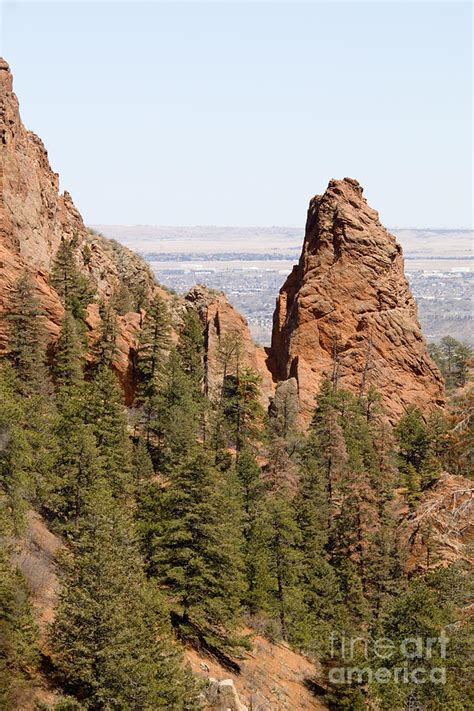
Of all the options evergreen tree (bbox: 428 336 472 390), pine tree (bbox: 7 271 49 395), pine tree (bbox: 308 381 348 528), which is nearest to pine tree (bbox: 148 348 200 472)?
pine tree (bbox: 7 271 49 395)

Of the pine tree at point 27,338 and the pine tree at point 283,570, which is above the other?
the pine tree at point 27,338

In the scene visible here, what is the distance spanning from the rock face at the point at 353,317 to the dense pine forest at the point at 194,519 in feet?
12.8

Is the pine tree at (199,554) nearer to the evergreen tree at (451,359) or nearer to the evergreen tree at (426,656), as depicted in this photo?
the evergreen tree at (426,656)

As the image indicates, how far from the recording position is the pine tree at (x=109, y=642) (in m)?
26.2

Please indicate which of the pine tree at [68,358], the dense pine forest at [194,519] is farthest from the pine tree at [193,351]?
the pine tree at [68,358]

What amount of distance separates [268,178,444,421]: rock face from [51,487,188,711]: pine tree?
53.3 meters

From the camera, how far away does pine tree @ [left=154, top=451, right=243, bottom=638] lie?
126 ft

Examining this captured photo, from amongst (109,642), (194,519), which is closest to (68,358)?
(194,519)

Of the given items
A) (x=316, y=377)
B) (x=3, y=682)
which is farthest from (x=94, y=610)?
(x=316, y=377)

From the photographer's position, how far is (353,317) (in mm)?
85500

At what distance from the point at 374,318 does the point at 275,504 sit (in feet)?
134

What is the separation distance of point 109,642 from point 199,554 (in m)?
13.1

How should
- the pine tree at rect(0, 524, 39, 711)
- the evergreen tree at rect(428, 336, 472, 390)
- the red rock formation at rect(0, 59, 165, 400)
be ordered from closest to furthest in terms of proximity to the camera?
the pine tree at rect(0, 524, 39, 711) < the red rock formation at rect(0, 59, 165, 400) < the evergreen tree at rect(428, 336, 472, 390)

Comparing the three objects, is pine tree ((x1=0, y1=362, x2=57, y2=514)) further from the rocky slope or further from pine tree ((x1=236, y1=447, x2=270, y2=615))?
the rocky slope
